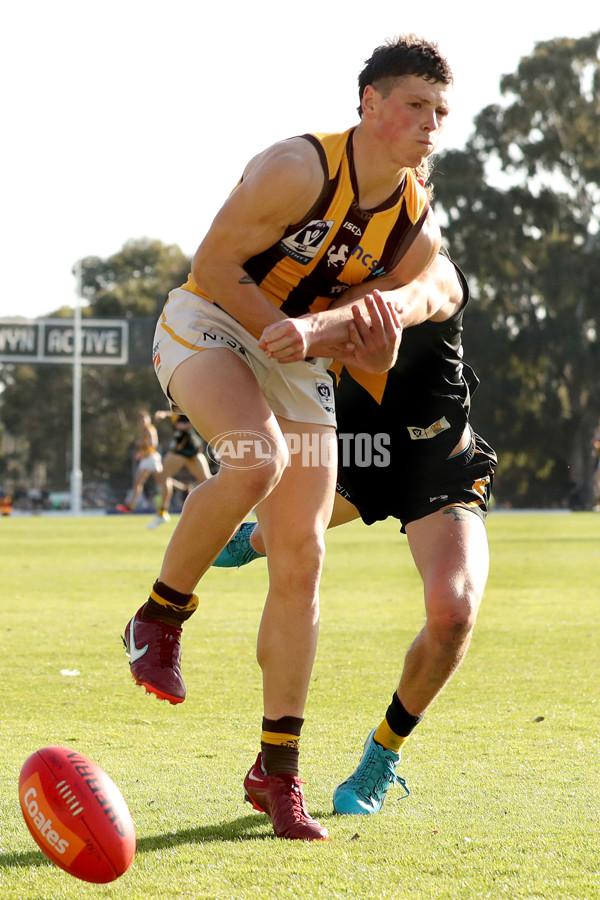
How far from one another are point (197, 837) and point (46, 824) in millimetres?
569

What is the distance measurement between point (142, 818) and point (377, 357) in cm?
159

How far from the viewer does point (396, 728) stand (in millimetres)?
4051

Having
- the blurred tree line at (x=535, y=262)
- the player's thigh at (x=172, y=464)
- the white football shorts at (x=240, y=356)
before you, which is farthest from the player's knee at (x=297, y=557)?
the blurred tree line at (x=535, y=262)

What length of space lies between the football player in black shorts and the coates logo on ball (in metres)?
1.07

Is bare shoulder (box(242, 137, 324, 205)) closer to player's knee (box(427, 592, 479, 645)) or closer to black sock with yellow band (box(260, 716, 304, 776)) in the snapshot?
player's knee (box(427, 592, 479, 645))

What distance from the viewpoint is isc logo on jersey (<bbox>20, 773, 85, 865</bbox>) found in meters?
2.96

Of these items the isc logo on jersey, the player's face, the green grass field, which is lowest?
the green grass field

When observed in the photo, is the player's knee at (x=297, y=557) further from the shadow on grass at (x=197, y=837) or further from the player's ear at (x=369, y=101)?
the player's ear at (x=369, y=101)

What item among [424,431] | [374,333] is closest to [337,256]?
[374,333]

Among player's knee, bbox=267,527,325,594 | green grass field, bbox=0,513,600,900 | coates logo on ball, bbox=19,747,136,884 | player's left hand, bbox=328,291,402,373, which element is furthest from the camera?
player's knee, bbox=267,527,325,594

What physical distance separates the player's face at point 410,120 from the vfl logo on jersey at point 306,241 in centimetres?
32

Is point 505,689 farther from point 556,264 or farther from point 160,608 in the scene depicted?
point 556,264

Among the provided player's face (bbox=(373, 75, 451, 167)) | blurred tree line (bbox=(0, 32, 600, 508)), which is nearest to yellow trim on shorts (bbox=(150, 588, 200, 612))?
player's face (bbox=(373, 75, 451, 167))

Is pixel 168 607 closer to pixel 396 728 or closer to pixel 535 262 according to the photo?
pixel 396 728
